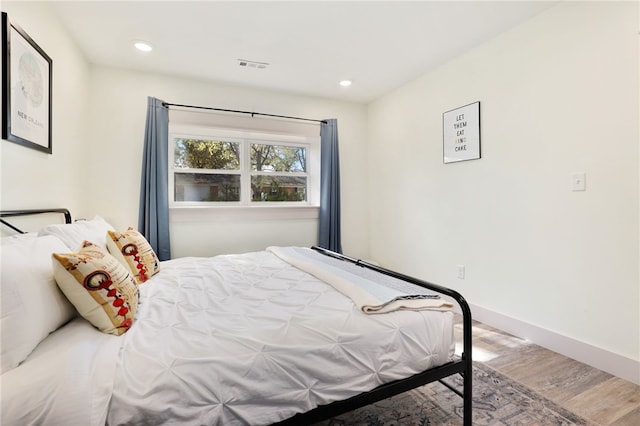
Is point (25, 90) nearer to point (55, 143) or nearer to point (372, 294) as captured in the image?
point (55, 143)

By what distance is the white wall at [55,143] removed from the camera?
1725mm

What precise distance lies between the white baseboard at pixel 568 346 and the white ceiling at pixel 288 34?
2309 millimetres

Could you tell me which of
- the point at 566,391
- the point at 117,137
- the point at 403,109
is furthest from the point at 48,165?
the point at 566,391

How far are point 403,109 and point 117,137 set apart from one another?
120 inches

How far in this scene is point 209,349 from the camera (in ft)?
3.48

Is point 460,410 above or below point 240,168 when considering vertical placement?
below

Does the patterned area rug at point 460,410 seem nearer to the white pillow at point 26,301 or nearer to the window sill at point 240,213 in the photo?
the white pillow at point 26,301

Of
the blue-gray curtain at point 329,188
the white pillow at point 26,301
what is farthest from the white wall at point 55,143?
the blue-gray curtain at point 329,188

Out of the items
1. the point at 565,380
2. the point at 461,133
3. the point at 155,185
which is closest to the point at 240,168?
the point at 155,185

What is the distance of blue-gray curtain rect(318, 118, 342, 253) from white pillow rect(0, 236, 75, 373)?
285 centimetres

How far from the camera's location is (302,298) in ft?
5.00

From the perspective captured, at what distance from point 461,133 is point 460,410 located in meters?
2.25

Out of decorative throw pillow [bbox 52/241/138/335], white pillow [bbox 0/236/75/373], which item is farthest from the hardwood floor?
white pillow [bbox 0/236/75/373]

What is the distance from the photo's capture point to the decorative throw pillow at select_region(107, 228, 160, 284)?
5.96 ft
